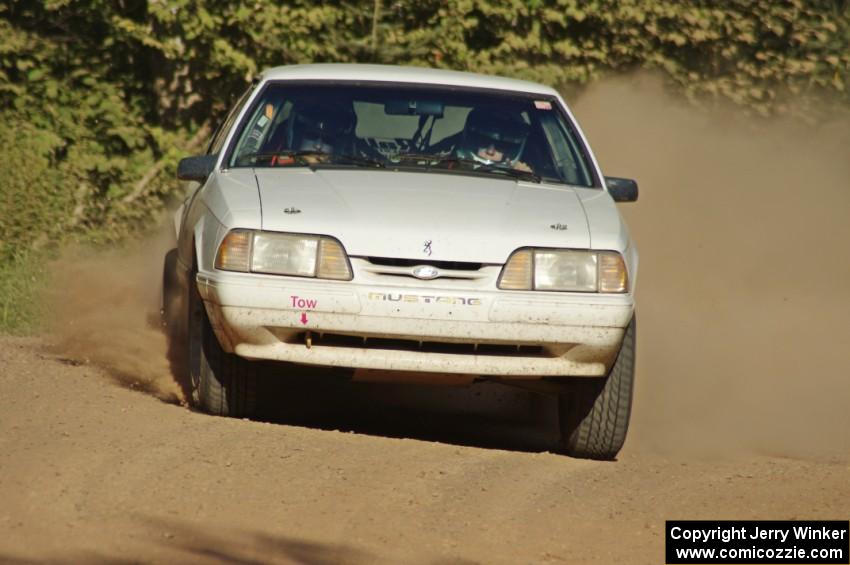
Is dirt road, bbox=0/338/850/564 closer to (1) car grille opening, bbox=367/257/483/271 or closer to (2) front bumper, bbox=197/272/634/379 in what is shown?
(2) front bumper, bbox=197/272/634/379

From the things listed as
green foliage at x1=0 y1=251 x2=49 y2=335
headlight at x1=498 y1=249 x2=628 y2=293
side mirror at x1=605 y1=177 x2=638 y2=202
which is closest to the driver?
side mirror at x1=605 y1=177 x2=638 y2=202

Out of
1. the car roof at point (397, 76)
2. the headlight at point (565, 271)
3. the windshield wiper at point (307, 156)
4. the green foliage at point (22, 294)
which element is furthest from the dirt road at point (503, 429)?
the car roof at point (397, 76)

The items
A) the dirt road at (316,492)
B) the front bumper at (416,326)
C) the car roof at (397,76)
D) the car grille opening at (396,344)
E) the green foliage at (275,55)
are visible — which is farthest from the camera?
the green foliage at (275,55)

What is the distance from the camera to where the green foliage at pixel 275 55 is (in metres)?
13.3

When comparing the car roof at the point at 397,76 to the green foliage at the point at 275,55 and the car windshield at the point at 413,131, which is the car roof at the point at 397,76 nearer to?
the car windshield at the point at 413,131

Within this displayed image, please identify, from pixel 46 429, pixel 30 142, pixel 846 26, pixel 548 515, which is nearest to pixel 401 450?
pixel 548 515

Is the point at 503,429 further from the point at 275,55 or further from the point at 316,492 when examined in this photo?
the point at 275,55

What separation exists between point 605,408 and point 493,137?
1.60m

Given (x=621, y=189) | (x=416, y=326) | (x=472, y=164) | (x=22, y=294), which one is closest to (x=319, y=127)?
(x=472, y=164)

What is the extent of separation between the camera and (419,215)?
6324 millimetres

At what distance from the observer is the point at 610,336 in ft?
20.9

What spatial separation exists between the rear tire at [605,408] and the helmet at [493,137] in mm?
1243

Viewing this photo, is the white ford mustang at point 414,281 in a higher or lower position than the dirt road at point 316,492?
higher

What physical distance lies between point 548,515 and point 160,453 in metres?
1.44
